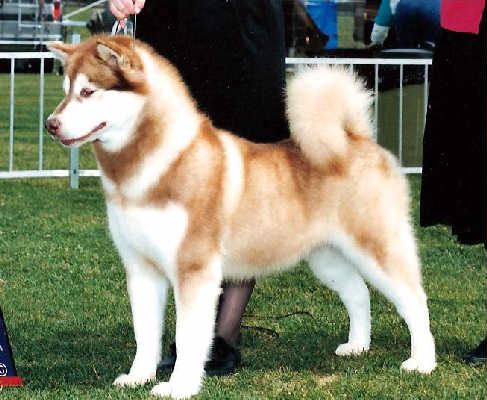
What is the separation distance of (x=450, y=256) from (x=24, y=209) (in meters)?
3.00

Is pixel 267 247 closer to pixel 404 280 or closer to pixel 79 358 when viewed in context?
pixel 404 280

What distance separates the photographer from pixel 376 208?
11.6 feet

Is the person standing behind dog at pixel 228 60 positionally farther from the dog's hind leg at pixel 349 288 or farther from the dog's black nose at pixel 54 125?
the dog's black nose at pixel 54 125

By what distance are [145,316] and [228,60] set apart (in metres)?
0.99

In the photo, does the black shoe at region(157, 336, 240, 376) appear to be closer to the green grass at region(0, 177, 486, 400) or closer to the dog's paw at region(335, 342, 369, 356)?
the green grass at region(0, 177, 486, 400)

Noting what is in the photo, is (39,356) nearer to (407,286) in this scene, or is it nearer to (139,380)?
(139,380)

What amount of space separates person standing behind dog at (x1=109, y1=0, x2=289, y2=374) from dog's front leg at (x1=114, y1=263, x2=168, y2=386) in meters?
0.23


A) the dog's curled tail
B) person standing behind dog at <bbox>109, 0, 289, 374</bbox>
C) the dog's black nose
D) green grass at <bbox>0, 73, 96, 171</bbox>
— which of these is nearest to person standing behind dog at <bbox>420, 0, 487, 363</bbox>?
the dog's curled tail

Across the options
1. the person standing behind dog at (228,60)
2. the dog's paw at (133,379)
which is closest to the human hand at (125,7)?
the person standing behind dog at (228,60)

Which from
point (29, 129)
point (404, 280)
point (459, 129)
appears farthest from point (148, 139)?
point (29, 129)

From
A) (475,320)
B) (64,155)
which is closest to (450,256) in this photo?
(475,320)

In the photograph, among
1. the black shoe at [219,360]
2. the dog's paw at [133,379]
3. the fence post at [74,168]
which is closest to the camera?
the dog's paw at [133,379]

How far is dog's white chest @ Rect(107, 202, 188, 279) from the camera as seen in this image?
3.18 meters

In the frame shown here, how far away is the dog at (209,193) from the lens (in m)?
3.14
